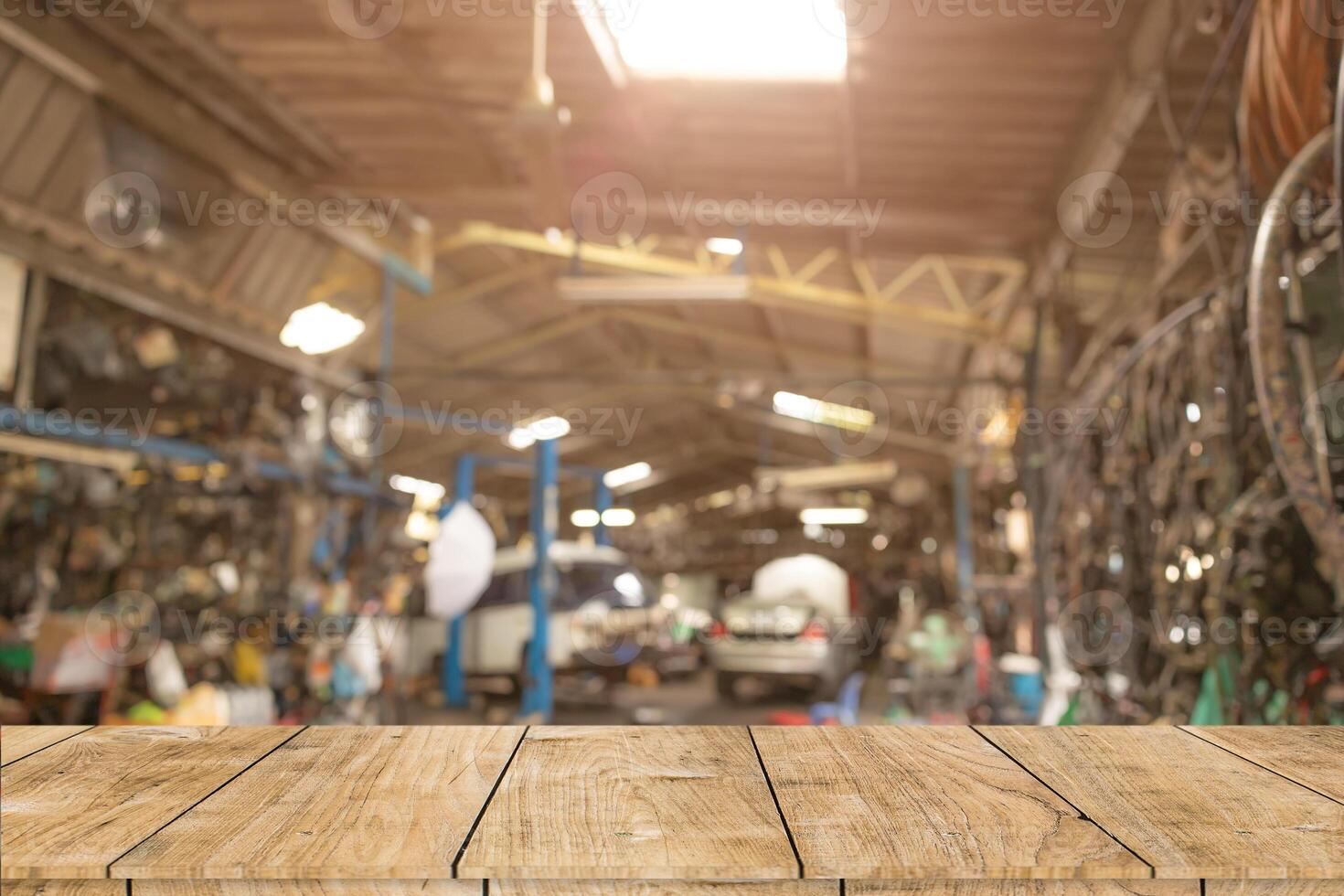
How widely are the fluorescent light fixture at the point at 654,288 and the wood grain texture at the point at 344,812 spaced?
444 cm

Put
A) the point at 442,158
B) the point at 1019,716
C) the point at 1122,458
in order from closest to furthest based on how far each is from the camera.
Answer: the point at 1122,458 → the point at 442,158 → the point at 1019,716

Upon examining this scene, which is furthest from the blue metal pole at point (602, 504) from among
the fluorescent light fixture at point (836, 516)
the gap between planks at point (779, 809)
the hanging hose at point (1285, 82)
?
the gap between planks at point (779, 809)

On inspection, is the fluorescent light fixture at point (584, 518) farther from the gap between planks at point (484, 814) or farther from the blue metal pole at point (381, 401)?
the gap between planks at point (484, 814)

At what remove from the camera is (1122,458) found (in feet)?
10.6

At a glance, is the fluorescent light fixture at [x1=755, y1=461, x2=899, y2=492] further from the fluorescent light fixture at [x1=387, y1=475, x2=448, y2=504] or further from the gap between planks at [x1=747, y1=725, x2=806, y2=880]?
the gap between planks at [x1=747, y1=725, x2=806, y2=880]

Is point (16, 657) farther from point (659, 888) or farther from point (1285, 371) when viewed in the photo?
point (1285, 371)

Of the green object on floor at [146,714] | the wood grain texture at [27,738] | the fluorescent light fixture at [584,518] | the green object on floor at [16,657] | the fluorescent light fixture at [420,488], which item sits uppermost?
the fluorescent light fixture at [420,488]

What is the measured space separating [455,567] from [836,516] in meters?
10.5

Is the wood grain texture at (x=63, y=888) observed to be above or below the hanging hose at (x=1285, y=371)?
below

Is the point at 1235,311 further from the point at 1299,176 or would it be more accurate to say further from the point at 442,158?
the point at 442,158

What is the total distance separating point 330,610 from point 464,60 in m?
3.03

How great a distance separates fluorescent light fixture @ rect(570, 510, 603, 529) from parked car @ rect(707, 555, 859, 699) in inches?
64.4

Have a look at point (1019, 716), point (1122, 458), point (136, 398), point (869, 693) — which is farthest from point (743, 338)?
point (1122, 458)

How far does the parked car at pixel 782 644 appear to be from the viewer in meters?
8.97
